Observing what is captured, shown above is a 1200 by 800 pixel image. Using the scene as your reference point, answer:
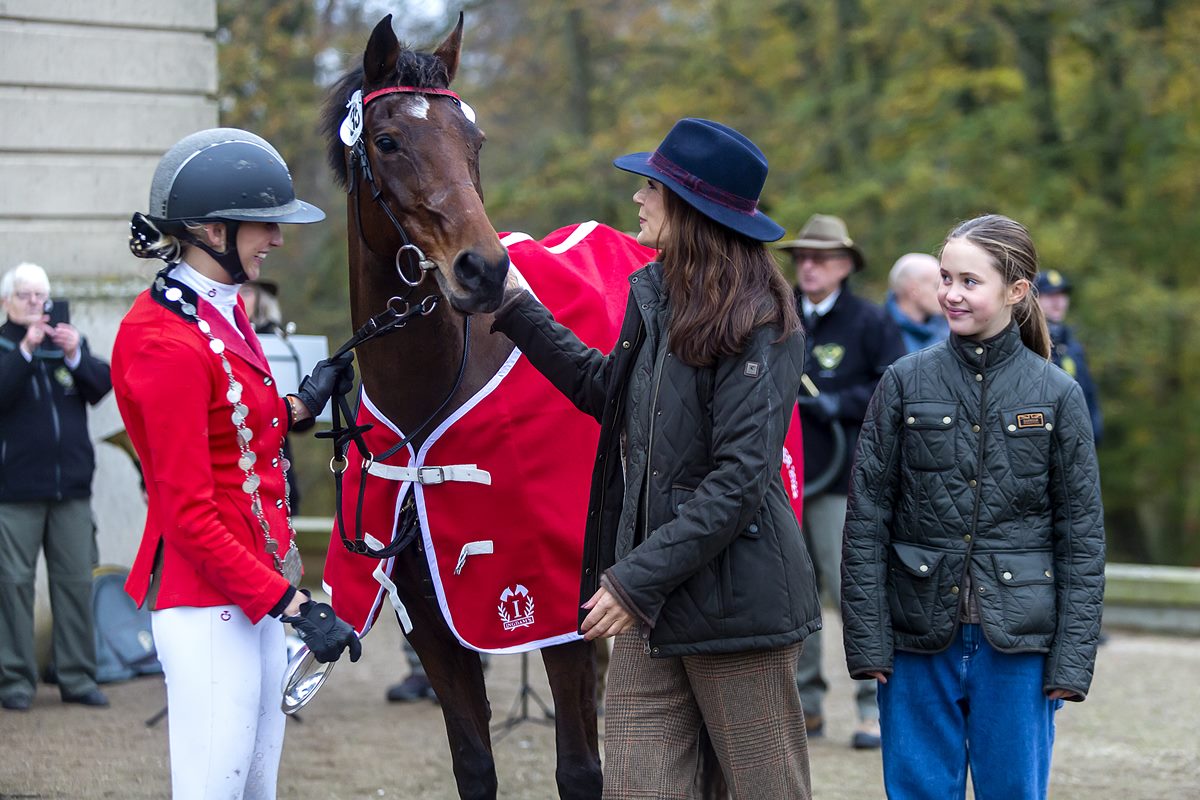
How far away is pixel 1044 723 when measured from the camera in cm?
344

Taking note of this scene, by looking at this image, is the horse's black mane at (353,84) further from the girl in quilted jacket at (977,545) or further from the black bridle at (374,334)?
the girl in quilted jacket at (977,545)

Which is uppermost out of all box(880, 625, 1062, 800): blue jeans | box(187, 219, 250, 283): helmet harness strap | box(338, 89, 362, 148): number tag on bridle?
box(338, 89, 362, 148): number tag on bridle

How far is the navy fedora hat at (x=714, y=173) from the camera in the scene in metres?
3.18

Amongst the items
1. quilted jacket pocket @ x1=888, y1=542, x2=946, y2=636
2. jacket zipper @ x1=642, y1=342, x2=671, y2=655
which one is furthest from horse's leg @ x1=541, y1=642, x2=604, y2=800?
quilted jacket pocket @ x1=888, y1=542, x2=946, y2=636

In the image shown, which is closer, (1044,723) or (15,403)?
(1044,723)

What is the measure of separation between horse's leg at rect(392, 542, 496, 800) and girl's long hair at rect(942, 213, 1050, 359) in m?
1.76

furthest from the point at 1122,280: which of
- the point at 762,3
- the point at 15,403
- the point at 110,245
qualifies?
the point at 15,403

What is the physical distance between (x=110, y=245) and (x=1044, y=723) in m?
6.35

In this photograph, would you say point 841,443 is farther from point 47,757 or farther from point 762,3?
point 762,3

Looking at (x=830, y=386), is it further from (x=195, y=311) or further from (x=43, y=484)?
(x=195, y=311)

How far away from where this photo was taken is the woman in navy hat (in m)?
3.01

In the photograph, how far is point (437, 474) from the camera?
12.5ft

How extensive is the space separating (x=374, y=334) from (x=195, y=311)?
655 millimetres

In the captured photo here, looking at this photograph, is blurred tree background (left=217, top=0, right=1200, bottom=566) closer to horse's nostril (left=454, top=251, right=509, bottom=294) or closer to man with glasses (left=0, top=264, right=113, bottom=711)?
man with glasses (left=0, top=264, right=113, bottom=711)
